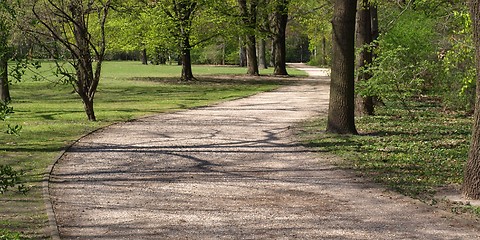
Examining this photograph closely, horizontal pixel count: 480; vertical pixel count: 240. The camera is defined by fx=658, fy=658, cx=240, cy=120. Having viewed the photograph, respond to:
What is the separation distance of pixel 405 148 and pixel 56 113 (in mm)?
11387

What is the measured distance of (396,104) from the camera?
70.3 feet

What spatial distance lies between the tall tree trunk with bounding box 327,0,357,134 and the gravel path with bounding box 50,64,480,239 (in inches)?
51.4

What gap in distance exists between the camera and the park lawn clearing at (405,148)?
10.0 m

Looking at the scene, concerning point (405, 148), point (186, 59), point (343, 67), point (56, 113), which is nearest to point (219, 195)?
point (405, 148)

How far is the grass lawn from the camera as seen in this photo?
830 cm

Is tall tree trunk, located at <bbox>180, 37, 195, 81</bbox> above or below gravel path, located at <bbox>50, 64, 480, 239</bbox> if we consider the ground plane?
above

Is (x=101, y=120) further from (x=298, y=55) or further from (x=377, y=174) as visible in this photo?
(x=298, y=55)

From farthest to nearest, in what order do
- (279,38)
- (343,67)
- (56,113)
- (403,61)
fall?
(279,38), (56,113), (403,61), (343,67)

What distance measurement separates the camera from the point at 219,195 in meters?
9.17

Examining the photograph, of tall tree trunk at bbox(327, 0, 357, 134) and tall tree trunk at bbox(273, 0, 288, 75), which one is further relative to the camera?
tall tree trunk at bbox(273, 0, 288, 75)

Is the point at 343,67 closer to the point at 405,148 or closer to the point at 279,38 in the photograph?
the point at 405,148

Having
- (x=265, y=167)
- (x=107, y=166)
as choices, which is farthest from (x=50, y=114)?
(x=265, y=167)

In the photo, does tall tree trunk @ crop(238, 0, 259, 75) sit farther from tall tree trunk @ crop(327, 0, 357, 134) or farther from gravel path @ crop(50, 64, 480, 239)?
tall tree trunk @ crop(327, 0, 357, 134)

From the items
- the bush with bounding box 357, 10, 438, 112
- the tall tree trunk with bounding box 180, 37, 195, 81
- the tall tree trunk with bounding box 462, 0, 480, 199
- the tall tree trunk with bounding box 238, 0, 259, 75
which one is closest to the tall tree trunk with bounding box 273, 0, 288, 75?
the tall tree trunk with bounding box 238, 0, 259, 75
